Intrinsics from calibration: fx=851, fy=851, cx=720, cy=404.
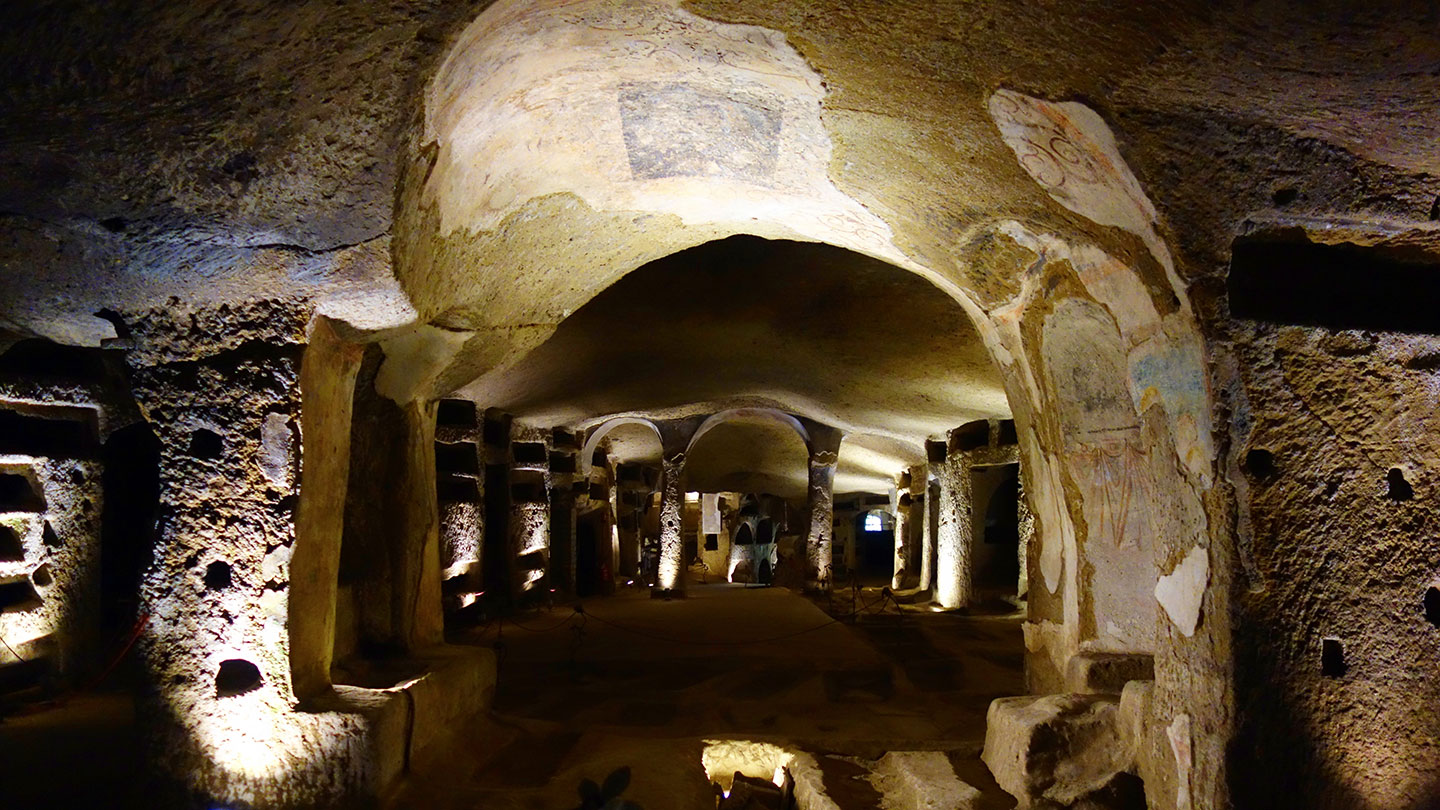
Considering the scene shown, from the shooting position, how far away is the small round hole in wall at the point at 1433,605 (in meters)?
2.52

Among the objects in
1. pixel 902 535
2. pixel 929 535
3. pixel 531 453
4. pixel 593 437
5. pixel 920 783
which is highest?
pixel 593 437

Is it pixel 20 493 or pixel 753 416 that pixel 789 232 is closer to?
pixel 20 493

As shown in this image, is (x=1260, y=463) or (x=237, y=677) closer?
(x=1260, y=463)

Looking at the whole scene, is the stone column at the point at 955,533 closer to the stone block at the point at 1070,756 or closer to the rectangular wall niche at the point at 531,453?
the rectangular wall niche at the point at 531,453

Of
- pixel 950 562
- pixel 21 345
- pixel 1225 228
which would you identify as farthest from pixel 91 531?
pixel 950 562

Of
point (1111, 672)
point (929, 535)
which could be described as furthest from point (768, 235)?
point (929, 535)

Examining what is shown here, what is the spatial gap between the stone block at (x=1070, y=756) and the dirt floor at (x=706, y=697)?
0.25 m

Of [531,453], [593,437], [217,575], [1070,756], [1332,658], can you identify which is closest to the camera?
[1332,658]

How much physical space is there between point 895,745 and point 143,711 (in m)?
4.00

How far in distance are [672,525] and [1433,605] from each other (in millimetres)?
12245

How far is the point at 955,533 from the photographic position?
38.7 feet

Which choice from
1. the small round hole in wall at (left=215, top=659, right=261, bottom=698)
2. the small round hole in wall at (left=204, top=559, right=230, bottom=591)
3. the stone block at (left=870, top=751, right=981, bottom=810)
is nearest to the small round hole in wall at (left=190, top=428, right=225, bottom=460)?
the small round hole in wall at (left=204, top=559, right=230, bottom=591)

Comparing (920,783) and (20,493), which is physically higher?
(20,493)

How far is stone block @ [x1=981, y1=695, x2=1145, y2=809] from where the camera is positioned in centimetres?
340
